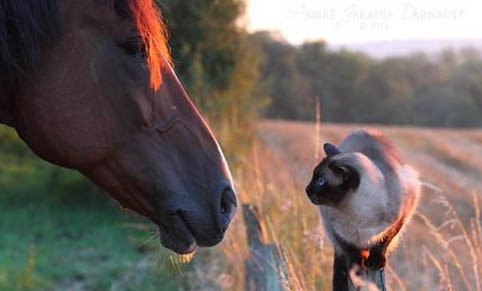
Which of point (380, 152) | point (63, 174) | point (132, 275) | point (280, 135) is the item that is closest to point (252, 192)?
point (132, 275)

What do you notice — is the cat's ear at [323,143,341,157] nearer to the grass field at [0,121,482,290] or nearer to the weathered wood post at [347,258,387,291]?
the grass field at [0,121,482,290]

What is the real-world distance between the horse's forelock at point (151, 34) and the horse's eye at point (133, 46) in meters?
0.01

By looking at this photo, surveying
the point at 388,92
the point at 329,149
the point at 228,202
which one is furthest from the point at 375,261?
the point at 388,92

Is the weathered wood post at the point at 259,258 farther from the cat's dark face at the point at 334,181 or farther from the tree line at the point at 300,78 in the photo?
the tree line at the point at 300,78

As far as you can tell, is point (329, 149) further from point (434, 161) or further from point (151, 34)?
point (434, 161)

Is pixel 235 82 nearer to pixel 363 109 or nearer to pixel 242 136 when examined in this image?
pixel 242 136

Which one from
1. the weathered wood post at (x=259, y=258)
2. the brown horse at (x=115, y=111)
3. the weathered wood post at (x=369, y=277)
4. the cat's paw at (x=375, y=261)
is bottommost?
the weathered wood post at (x=259, y=258)

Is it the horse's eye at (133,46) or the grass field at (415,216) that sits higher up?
the horse's eye at (133,46)

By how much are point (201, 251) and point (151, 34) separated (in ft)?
13.4

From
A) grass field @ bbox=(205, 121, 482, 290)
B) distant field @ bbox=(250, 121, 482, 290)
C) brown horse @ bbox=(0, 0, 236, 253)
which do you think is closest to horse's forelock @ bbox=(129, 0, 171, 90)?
brown horse @ bbox=(0, 0, 236, 253)

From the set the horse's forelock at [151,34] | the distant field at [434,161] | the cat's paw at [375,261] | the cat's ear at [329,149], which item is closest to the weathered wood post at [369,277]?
the cat's paw at [375,261]

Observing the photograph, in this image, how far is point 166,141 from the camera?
77.8 inches

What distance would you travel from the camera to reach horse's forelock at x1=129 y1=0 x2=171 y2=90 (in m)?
1.93

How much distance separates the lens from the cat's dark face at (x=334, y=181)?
8.84 feet
